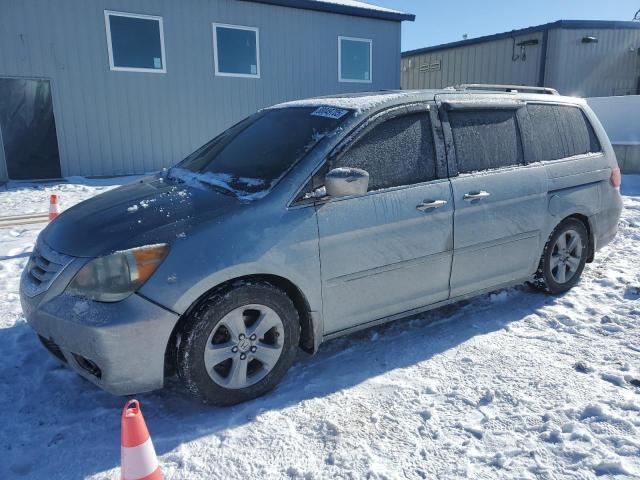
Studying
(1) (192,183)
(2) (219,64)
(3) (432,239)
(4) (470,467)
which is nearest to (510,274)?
(3) (432,239)

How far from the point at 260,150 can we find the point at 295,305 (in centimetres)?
112

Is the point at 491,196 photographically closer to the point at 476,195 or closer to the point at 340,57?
the point at 476,195

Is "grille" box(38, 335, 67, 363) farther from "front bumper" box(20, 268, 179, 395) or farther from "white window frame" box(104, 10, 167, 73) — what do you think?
"white window frame" box(104, 10, 167, 73)

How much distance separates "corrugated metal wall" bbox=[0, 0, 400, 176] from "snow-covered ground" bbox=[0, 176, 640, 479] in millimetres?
7775

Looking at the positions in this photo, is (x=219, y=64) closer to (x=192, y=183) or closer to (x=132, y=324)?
(x=192, y=183)

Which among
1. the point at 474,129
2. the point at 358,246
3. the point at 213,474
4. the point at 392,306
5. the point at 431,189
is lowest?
the point at 213,474

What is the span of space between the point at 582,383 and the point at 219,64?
10974 millimetres

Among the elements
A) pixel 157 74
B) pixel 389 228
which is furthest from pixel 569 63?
pixel 389 228

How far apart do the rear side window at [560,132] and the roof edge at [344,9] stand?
9470mm

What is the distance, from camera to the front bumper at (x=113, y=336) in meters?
2.51

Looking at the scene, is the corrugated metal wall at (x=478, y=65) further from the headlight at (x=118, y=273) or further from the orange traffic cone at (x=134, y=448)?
the orange traffic cone at (x=134, y=448)

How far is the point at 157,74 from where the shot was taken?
36.8 feet

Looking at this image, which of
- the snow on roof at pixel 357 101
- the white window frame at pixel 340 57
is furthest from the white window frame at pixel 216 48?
the snow on roof at pixel 357 101

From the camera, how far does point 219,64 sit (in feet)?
39.2
